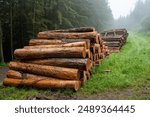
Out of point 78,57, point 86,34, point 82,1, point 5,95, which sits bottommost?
point 5,95

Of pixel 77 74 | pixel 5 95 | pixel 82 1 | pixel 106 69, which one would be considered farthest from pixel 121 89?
pixel 82 1

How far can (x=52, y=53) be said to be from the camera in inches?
482

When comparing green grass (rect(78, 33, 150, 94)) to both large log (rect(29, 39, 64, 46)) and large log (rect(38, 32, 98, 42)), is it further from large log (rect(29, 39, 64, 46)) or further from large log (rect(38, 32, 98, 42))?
large log (rect(29, 39, 64, 46))

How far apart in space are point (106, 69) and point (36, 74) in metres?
3.74

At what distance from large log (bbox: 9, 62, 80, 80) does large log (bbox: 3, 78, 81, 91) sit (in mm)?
236

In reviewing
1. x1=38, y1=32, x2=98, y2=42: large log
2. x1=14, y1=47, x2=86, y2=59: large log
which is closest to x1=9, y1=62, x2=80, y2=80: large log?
x1=14, y1=47, x2=86, y2=59: large log

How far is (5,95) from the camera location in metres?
11.2

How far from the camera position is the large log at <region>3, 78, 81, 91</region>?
11.2 m

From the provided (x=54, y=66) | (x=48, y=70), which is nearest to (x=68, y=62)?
(x=54, y=66)

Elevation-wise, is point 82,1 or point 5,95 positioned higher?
point 82,1

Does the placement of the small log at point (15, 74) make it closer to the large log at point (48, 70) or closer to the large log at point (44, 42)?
the large log at point (48, 70)

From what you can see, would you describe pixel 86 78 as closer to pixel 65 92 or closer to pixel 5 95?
pixel 65 92

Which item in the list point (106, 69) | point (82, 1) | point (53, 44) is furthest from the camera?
point (82, 1)

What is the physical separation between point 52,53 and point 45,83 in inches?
50.9
